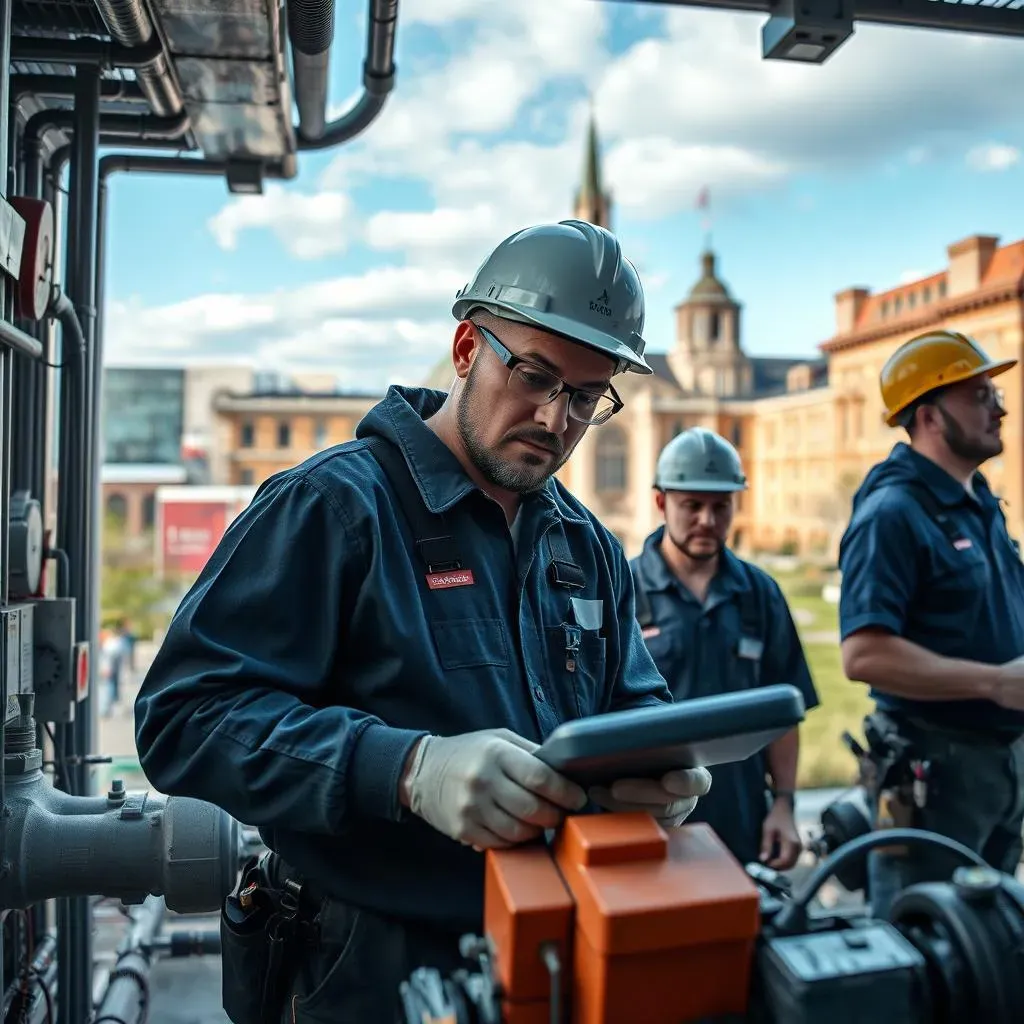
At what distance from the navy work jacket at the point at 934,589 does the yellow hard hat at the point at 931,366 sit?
0.84 feet

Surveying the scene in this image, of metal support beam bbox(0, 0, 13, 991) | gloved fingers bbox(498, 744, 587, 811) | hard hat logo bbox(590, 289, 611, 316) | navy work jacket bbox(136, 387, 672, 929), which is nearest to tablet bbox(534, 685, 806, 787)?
gloved fingers bbox(498, 744, 587, 811)

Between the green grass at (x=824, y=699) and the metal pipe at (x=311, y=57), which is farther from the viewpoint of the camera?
the green grass at (x=824, y=699)

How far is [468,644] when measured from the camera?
1.22 metres

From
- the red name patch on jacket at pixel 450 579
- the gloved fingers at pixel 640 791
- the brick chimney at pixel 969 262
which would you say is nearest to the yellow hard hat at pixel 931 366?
the red name patch on jacket at pixel 450 579

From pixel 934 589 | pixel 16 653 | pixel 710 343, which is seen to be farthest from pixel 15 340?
pixel 710 343

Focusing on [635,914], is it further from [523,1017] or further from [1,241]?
[1,241]

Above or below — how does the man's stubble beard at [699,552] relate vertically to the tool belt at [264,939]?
above

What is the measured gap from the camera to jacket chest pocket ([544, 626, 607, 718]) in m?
1.33

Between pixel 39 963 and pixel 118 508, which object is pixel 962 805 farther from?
pixel 118 508

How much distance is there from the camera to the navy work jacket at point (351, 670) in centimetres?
106

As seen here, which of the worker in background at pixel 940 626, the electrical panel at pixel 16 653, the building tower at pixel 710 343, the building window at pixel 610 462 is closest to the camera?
the electrical panel at pixel 16 653

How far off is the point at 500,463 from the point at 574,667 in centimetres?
30

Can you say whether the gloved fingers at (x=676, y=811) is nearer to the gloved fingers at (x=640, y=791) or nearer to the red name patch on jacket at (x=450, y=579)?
the gloved fingers at (x=640, y=791)

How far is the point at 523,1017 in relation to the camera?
789 mm
